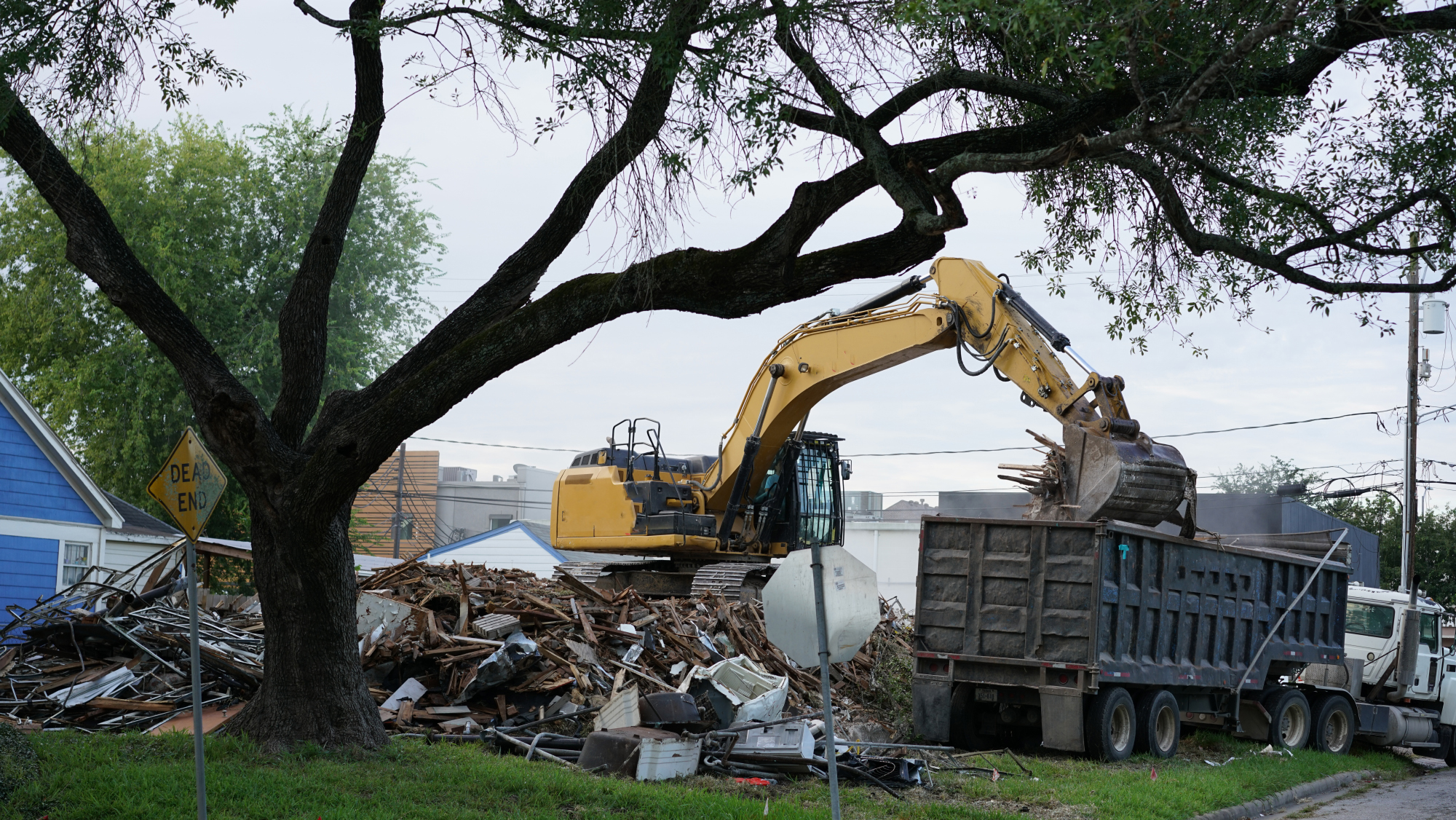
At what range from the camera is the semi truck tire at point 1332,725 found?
674 inches

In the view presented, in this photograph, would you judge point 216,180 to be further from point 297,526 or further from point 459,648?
point 297,526

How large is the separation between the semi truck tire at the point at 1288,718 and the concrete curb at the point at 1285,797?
102 centimetres

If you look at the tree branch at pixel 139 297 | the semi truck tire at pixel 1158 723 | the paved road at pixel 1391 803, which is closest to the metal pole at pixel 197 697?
the tree branch at pixel 139 297

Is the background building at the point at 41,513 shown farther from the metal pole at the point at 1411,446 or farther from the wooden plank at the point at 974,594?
the metal pole at the point at 1411,446

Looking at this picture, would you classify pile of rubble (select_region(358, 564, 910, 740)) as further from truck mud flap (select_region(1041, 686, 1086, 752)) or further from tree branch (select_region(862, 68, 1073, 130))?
tree branch (select_region(862, 68, 1073, 130))

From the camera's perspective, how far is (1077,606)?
1324 cm

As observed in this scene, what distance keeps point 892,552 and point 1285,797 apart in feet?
131

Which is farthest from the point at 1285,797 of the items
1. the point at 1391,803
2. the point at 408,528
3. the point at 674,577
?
the point at 408,528

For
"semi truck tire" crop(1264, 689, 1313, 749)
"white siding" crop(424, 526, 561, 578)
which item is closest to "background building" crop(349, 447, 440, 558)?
"white siding" crop(424, 526, 561, 578)

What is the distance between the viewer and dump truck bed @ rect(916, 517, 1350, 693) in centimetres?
1318

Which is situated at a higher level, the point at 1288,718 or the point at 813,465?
the point at 813,465

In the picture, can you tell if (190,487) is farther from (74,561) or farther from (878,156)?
(74,561)

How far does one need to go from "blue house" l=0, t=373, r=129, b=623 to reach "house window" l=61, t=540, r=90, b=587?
0.05ft

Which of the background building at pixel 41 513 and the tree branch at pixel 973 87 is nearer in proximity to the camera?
the tree branch at pixel 973 87
